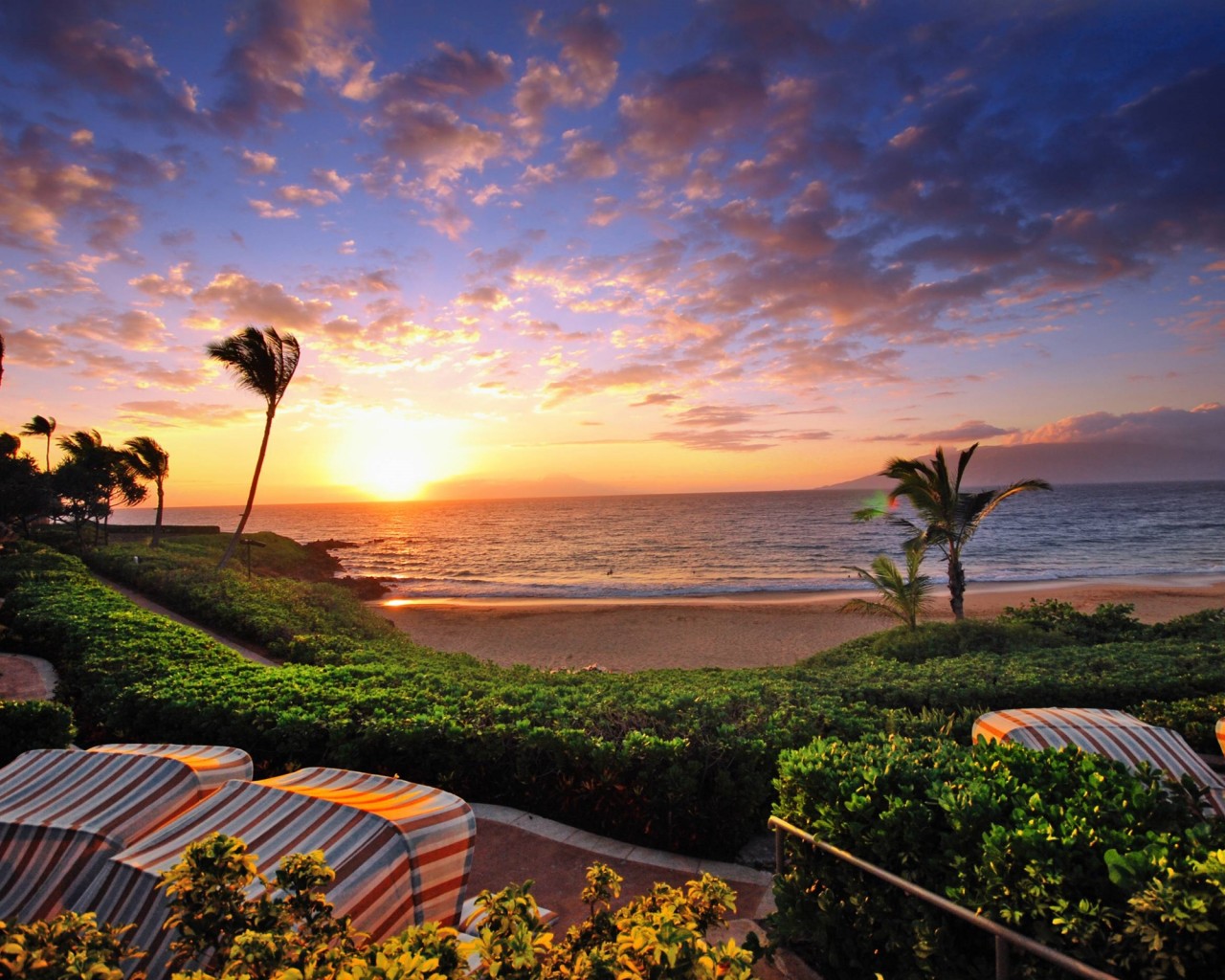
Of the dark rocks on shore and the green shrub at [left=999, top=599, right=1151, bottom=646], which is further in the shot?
the dark rocks on shore

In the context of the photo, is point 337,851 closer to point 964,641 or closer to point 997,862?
point 997,862

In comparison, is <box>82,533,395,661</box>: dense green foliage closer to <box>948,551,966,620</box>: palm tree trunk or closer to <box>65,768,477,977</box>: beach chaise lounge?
<box>65,768,477,977</box>: beach chaise lounge

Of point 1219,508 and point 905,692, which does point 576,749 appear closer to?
point 905,692

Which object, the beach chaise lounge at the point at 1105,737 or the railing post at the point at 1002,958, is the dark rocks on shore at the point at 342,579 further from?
the railing post at the point at 1002,958

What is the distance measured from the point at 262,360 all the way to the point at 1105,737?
2174cm

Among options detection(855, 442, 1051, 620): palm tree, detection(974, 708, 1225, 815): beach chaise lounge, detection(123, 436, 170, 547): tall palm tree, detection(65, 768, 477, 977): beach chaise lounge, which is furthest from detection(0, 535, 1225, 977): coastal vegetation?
detection(123, 436, 170, 547): tall palm tree

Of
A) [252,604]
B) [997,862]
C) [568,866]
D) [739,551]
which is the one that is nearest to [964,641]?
[568,866]

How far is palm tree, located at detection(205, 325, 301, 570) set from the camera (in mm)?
19141

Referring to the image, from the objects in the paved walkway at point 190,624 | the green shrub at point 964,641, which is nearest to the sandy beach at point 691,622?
the green shrub at point 964,641

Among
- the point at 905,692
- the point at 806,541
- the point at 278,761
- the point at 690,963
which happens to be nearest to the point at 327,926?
the point at 690,963

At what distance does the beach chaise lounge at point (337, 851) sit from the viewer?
Result: 2648 millimetres

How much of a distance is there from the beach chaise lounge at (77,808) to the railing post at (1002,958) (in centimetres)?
384

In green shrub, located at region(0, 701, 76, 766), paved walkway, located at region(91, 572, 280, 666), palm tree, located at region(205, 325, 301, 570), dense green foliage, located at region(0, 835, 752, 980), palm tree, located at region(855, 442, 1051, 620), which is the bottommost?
paved walkway, located at region(91, 572, 280, 666)

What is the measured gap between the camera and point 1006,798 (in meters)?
3.01
